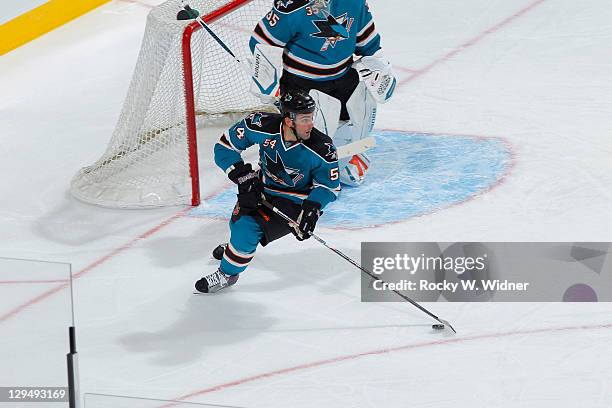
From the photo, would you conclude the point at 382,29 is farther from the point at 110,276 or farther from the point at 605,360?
the point at 605,360

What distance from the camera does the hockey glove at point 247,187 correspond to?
4.18m

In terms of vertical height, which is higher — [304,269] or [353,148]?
[353,148]

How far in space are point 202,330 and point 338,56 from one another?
49.6 inches

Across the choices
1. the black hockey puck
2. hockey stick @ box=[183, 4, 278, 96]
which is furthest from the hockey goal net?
the black hockey puck

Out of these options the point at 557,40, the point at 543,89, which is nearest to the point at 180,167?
the point at 543,89

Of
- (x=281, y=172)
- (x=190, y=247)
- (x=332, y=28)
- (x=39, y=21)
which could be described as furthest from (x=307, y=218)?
(x=39, y=21)

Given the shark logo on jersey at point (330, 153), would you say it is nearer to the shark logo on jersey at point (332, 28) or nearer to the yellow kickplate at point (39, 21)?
the shark logo on jersey at point (332, 28)

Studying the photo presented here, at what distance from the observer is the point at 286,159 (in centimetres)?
419

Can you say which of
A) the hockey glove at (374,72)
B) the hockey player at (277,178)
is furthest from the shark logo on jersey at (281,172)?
→ the hockey glove at (374,72)

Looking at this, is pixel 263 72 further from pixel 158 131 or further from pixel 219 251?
pixel 219 251

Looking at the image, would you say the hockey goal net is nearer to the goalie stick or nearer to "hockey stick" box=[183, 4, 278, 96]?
"hockey stick" box=[183, 4, 278, 96]

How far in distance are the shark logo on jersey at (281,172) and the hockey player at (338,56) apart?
0.75 metres

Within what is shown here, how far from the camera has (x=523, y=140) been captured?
5488 mm

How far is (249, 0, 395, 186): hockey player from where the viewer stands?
4.80 metres
